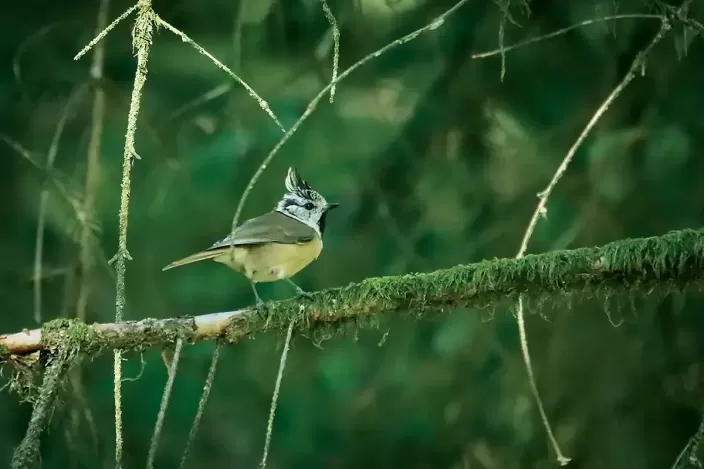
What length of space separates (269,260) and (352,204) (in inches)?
12.4

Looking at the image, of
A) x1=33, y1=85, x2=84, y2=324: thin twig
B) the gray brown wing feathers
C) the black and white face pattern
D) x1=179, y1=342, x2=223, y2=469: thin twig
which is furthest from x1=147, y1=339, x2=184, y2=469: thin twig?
x1=33, y1=85, x2=84, y2=324: thin twig

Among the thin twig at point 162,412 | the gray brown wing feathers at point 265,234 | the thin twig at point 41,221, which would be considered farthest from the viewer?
the thin twig at point 41,221

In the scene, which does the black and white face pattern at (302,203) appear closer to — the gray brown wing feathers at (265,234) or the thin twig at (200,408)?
the gray brown wing feathers at (265,234)

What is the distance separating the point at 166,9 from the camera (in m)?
1.82

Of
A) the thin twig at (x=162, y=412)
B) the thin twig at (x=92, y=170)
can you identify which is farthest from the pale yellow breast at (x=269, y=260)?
the thin twig at (x=162, y=412)

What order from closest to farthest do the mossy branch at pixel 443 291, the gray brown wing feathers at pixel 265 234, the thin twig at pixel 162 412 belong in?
the thin twig at pixel 162 412 < the mossy branch at pixel 443 291 < the gray brown wing feathers at pixel 265 234

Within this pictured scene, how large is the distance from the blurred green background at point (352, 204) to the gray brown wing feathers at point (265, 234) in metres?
0.16

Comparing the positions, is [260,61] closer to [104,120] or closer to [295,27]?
[295,27]

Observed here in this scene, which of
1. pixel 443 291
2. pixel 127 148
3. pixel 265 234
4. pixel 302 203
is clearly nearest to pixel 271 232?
pixel 265 234

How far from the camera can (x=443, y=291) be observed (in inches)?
48.8

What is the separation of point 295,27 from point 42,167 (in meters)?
0.62

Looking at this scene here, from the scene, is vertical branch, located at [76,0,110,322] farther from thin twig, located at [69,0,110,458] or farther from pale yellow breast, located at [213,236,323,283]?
pale yellow breast, located at [213,236,323,283]

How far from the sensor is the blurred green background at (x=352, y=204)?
1815mm

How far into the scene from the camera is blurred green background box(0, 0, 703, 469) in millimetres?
1815
